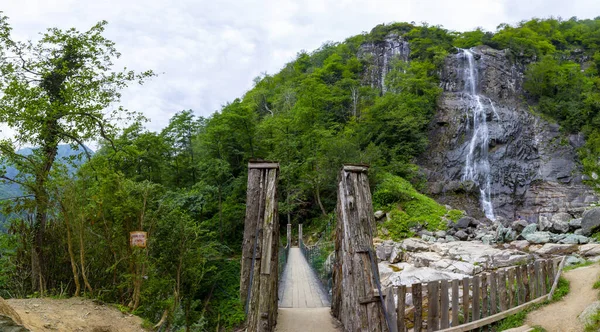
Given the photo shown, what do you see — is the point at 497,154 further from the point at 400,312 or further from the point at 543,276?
the point at 400,312

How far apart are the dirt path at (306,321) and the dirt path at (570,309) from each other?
2.89 metres

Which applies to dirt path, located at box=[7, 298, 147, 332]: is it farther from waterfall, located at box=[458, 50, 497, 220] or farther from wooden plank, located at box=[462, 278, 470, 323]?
waterfall, located at box=[458, 50, 497, 220]

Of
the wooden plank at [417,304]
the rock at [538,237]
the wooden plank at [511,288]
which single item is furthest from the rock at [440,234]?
the wooden plank at [417,304]

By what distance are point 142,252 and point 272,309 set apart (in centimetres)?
213

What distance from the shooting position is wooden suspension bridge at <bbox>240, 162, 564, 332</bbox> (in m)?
3.79

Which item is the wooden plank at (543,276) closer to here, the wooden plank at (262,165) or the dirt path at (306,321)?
the dirt path at (306,321)

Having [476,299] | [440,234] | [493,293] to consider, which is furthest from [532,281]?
[440,234]

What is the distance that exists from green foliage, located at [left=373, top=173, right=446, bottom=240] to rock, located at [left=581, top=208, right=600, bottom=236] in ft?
14.3

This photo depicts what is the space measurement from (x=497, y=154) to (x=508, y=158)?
67cm

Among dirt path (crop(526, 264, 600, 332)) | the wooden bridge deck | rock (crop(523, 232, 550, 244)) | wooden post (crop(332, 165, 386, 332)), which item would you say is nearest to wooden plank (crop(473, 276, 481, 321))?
dirt path (crop(526, 264, 600, 332))

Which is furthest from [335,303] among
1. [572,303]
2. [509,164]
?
[509,164]

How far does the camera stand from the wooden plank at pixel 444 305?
4.34m

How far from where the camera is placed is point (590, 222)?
890 centimetres

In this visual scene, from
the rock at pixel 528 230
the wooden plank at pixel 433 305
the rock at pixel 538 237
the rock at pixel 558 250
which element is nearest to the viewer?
the wooden plank at pixel 433 305
